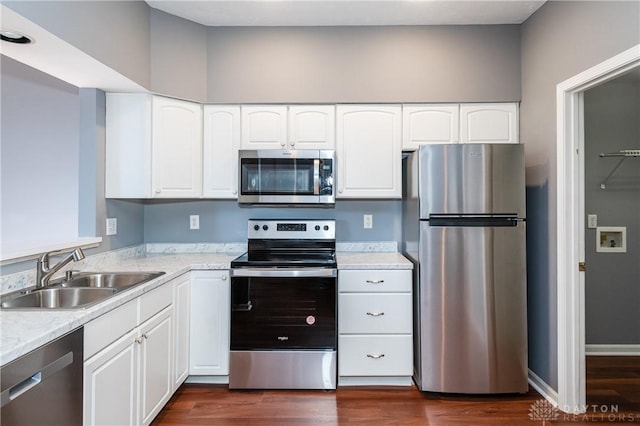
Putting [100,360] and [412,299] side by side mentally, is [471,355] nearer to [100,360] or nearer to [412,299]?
[412,299]

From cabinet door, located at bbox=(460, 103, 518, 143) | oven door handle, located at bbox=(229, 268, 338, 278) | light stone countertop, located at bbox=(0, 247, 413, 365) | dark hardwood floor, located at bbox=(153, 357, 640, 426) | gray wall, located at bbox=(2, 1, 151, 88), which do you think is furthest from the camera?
cabinet door, located at bbox=(460, 103, 518, 143)

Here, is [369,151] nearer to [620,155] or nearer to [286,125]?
[286,125]

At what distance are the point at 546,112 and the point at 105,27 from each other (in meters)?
2.80

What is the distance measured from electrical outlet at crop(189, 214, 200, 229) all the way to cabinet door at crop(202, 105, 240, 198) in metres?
0.36

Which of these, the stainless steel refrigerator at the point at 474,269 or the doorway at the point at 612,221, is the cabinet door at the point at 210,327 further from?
the doorway at the point at 612,221

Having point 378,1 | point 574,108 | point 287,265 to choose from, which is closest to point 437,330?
point 287,265

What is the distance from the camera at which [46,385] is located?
115 cm

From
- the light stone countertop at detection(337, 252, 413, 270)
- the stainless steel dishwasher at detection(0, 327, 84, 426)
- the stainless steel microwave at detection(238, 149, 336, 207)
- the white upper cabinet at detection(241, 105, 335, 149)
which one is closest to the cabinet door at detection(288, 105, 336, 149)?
the white upper cabinet at detection(241, 105, 335, 149)

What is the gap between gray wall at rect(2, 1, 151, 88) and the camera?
1605mm

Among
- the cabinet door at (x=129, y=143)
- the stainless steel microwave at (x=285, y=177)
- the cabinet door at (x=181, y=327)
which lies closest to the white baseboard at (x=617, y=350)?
the stainless steel microwave at (x=285, y=177)

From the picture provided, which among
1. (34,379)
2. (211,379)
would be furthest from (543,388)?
(34,379)

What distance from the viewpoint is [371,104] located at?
269 cm

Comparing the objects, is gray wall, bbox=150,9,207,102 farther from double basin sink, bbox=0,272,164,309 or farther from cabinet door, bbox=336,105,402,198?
double basin sink, bbox=0,272,164,309

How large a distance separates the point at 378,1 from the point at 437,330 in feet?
7.48
